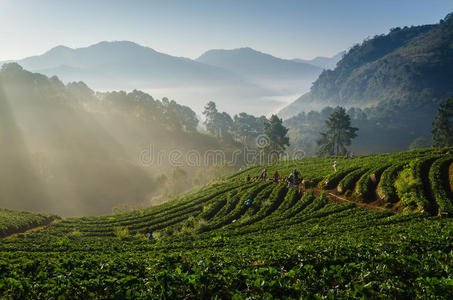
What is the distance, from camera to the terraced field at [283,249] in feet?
35.5

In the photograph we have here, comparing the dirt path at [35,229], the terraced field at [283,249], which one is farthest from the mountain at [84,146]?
the terraced field at [283,249]

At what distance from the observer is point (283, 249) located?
15.8 metres

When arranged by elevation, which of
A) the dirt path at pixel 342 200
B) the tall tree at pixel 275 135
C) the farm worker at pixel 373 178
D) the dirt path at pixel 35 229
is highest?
the tall tree at pixel 275 135

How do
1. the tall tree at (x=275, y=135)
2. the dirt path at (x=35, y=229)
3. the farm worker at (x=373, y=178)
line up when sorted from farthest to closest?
the tall tree at (x=275, y=135) < the farm worker at (x=373, y=178) < the dirt path at (x=35, y=229)

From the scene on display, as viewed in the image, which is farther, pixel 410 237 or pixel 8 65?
pixel 8 65

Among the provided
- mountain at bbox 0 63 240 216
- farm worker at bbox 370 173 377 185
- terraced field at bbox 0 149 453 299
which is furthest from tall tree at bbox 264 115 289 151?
farm worker at bbox 370 173 377 185

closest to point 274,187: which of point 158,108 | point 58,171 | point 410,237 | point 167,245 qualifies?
point 167,245

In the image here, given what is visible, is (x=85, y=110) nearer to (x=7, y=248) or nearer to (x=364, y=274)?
(x=7, y=248)

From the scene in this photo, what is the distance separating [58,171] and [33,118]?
51320mm

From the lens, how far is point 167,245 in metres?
22.6

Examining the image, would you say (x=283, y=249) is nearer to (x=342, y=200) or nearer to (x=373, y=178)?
(x=342, y=200)

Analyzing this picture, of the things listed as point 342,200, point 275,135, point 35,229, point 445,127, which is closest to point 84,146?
point 275,135

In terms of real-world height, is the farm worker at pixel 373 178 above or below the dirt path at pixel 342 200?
above

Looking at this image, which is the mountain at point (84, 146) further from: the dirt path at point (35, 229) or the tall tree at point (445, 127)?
the tall tree at point (445, 127)
